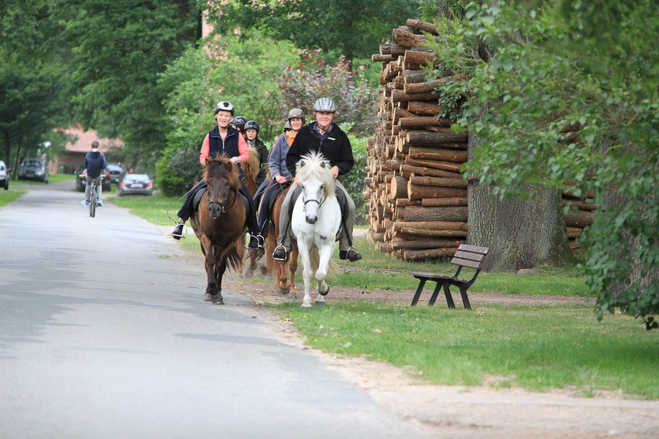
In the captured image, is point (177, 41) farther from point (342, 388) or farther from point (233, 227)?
point (342, 388)

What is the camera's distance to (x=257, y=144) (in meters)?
15.1

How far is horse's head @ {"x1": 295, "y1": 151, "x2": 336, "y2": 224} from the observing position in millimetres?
10570

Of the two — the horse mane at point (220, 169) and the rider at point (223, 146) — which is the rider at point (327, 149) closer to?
the rider at point (223, 146)

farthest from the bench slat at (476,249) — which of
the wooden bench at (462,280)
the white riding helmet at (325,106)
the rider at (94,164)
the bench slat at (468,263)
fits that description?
the rider at (94,164)

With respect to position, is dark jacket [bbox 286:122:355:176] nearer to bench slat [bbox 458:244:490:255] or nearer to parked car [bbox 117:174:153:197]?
bench slat [bbox 458:244:490:255]

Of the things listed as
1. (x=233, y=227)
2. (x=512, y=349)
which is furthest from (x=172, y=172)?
(x=512, y=349)

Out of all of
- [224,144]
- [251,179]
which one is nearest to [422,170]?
[251,179]

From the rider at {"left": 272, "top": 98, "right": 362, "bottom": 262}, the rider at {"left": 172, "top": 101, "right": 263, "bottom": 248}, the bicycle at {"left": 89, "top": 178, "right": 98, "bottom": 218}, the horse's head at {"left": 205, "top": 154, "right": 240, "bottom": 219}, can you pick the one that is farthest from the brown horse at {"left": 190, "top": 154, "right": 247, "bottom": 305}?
the bicycle at {"left": 89, "top": 178, "right": 98, "bottom": 218}

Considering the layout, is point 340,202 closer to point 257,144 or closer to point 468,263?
point 468,263

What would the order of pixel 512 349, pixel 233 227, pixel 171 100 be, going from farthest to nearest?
1. pixel 171 100
2. pixel 233 227
3. pixel 512 349

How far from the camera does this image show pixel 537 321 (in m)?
10.4

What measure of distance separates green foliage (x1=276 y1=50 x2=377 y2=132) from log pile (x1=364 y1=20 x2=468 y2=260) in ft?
40.0

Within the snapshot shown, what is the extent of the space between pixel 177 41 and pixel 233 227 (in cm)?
3705

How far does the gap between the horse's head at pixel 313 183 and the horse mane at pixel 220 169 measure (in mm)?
915
